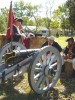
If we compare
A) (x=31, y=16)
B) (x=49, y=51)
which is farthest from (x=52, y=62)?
(x=31, y=16)

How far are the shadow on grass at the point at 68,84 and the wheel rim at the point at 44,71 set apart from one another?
0.39 metres

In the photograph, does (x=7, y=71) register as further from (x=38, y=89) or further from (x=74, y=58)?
(x=74, y=58)

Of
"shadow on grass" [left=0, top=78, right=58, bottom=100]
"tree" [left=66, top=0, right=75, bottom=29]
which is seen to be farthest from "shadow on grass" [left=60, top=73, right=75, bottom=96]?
"tree" [left=66, top=0, right=75, bottom=29]

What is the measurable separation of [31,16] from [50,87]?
89120 millimetres

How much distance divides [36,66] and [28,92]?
784 mm

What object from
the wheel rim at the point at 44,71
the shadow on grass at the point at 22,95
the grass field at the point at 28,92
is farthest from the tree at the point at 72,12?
the shadow on grass at the point at 22,95

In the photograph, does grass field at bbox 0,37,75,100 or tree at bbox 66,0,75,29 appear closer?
grass field at bbox 0,37,75,100

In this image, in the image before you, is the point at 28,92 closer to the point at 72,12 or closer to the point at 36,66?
the point at 36,66

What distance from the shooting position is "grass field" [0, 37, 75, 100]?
644cm

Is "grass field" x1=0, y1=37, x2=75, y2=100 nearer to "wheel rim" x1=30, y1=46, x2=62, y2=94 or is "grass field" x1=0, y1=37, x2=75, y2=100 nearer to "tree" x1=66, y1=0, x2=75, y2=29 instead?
"wheel rim" x1=30, y1=46, x2=62, y2=94

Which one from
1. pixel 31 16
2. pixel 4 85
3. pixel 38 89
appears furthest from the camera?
pixel 31 16

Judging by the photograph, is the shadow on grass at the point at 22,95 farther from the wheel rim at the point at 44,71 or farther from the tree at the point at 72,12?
the tree at the point at 72,12

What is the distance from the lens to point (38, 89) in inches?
251

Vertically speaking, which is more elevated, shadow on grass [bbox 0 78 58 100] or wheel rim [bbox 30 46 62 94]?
wheel rim [bbox 30 46 62 94]
